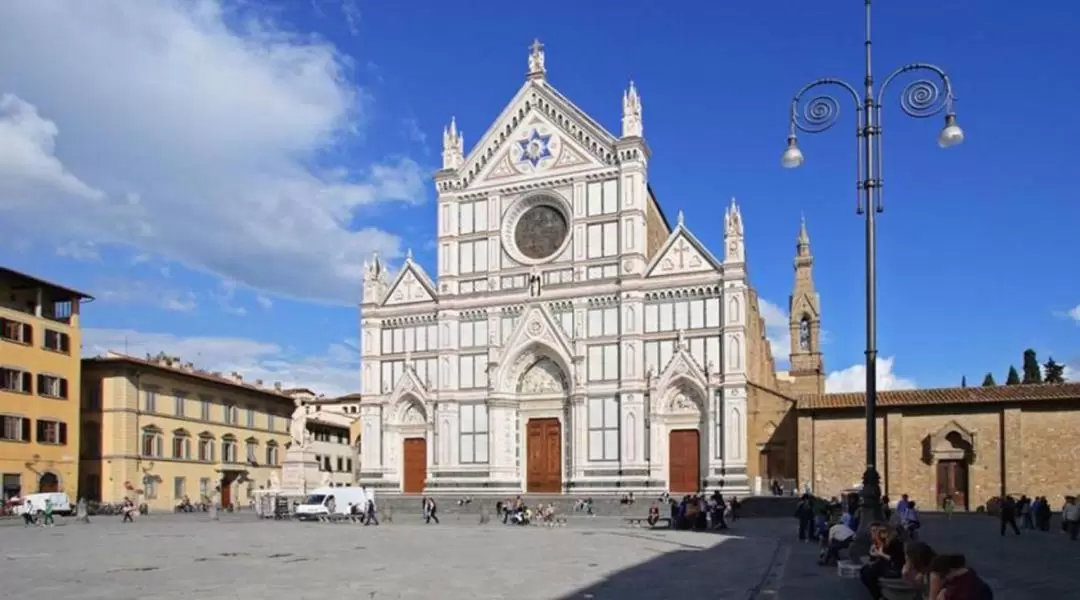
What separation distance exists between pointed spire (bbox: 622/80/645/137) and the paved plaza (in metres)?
24.0

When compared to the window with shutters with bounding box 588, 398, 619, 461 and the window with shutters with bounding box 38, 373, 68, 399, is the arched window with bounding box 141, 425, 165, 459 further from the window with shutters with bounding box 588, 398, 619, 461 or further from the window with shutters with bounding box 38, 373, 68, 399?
the window with shutters with bounding box 588, 398, 619, 461

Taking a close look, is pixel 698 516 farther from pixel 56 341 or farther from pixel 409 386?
pixel 56 341

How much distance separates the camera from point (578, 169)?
179 ft

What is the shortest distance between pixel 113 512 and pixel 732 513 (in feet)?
109

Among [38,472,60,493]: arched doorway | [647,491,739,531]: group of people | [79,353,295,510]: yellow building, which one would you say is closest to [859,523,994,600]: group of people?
[647,491,739,531]: group of people

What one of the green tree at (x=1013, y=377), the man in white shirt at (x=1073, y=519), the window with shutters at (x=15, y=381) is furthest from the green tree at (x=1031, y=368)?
the window with shutters at (x=15, y=381)

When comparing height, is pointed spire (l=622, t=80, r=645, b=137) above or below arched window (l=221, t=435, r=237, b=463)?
above

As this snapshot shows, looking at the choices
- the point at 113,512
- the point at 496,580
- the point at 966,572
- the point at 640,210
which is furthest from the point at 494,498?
the point at 966,572

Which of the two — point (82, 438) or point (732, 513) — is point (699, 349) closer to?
point (732, 513)

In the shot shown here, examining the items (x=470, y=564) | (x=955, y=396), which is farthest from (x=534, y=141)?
(x=470, y=564)

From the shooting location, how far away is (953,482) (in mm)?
45000

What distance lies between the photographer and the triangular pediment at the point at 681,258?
51.5 m

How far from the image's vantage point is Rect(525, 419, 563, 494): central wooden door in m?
54.0

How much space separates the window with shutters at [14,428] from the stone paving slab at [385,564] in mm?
17578
